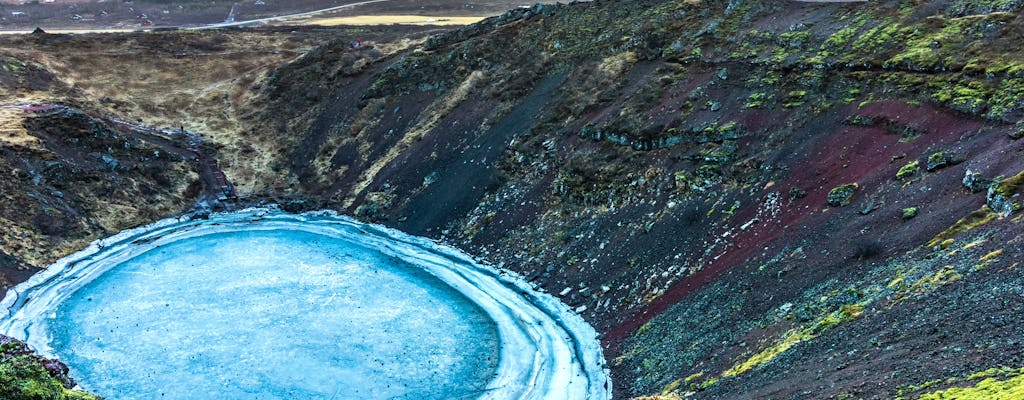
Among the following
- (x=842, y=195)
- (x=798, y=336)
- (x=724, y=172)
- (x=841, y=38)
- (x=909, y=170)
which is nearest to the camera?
(x=798, y=336)

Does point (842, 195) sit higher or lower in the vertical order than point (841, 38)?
lower

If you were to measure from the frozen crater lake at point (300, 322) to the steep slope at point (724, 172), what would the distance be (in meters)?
3.05

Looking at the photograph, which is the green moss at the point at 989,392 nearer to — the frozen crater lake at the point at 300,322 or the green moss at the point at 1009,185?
the green moss at the point at 1009,185

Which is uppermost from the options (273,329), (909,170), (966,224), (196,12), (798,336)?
(196,12)

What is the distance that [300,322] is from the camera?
4734 cm

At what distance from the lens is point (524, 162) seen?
2313 inches

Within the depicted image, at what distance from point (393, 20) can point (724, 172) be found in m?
83.7

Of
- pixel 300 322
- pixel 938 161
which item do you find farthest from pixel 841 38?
pixel 300 322

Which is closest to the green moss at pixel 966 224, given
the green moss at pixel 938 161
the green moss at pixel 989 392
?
the green moss at pixel 938 161

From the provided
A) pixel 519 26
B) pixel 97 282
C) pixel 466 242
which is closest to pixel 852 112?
pixel 466 242

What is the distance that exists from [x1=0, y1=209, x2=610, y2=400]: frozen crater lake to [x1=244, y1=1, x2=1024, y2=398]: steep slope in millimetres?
3051

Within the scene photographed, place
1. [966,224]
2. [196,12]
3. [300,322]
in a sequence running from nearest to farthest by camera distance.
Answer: [966,224] < [300,322] < [196,12]

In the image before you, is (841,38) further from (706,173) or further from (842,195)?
(842,195)

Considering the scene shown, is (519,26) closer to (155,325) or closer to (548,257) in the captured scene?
(548,257)
